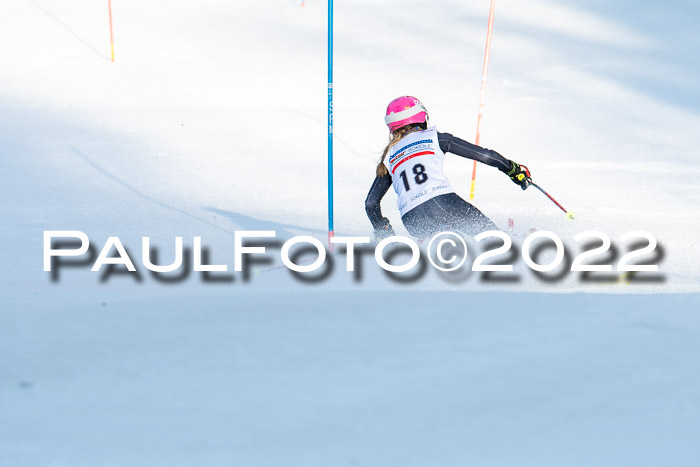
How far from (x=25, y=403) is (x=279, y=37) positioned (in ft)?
49.4

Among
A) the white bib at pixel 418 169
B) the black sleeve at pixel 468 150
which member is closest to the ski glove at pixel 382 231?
the white bib at pixel 418 169

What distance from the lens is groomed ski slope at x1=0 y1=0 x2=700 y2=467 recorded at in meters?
2.30

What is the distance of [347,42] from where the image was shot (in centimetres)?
1667

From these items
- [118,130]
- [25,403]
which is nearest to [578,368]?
[25,403]

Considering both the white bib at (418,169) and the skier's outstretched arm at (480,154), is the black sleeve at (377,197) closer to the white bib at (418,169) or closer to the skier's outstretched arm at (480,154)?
the white bib at (418,169)

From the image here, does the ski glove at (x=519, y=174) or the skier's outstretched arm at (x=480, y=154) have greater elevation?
the skier's outstretched arm at (x=480, y=154)

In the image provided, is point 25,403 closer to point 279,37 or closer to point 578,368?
point 578,368

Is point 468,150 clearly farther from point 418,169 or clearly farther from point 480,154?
point 418,169

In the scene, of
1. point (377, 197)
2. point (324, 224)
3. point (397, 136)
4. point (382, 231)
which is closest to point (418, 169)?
point (397, 136)

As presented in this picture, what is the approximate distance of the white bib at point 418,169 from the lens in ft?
17.0

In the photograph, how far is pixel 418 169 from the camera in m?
5.20

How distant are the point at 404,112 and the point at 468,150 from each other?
513 mm
